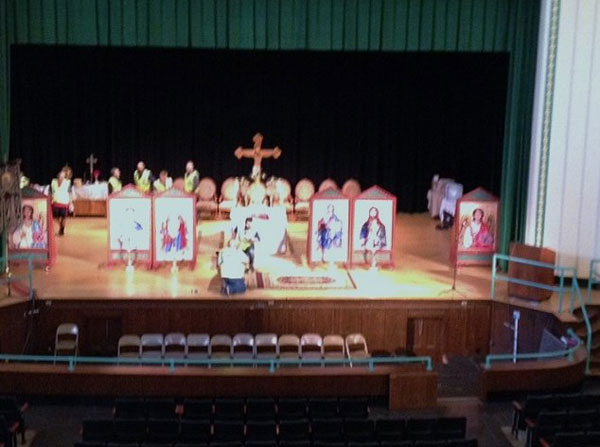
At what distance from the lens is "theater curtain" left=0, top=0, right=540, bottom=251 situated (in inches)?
707

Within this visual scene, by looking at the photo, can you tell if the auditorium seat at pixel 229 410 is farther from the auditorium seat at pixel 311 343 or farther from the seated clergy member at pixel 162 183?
the seated clergy member at pixel 162 183

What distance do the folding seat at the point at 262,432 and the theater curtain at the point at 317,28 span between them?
9.16m

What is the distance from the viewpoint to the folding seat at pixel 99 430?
10547mm

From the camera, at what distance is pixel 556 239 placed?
17.3 m

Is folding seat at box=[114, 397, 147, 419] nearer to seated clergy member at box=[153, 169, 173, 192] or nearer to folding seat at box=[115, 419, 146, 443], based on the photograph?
folding seat at box=[115, 419, 146, 443]

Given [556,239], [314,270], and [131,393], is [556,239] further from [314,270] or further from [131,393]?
[131,393]

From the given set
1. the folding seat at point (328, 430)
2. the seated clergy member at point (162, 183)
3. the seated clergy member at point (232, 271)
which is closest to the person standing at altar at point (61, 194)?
the seated clergy member at point (162, 183)

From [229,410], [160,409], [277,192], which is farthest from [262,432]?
[277,192]

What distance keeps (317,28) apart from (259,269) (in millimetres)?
4940

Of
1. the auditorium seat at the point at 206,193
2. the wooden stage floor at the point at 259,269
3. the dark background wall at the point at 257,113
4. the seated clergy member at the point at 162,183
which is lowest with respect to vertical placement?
the wooden stage floor at the point at 259,269

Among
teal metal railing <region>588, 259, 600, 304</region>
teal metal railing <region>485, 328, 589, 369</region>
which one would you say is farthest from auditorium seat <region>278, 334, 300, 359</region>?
teal metal railing <region>588, 259, 600, 304</region>

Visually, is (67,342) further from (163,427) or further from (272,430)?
(272,430)

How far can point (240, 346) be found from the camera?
15531mm

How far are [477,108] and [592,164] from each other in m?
7.21
